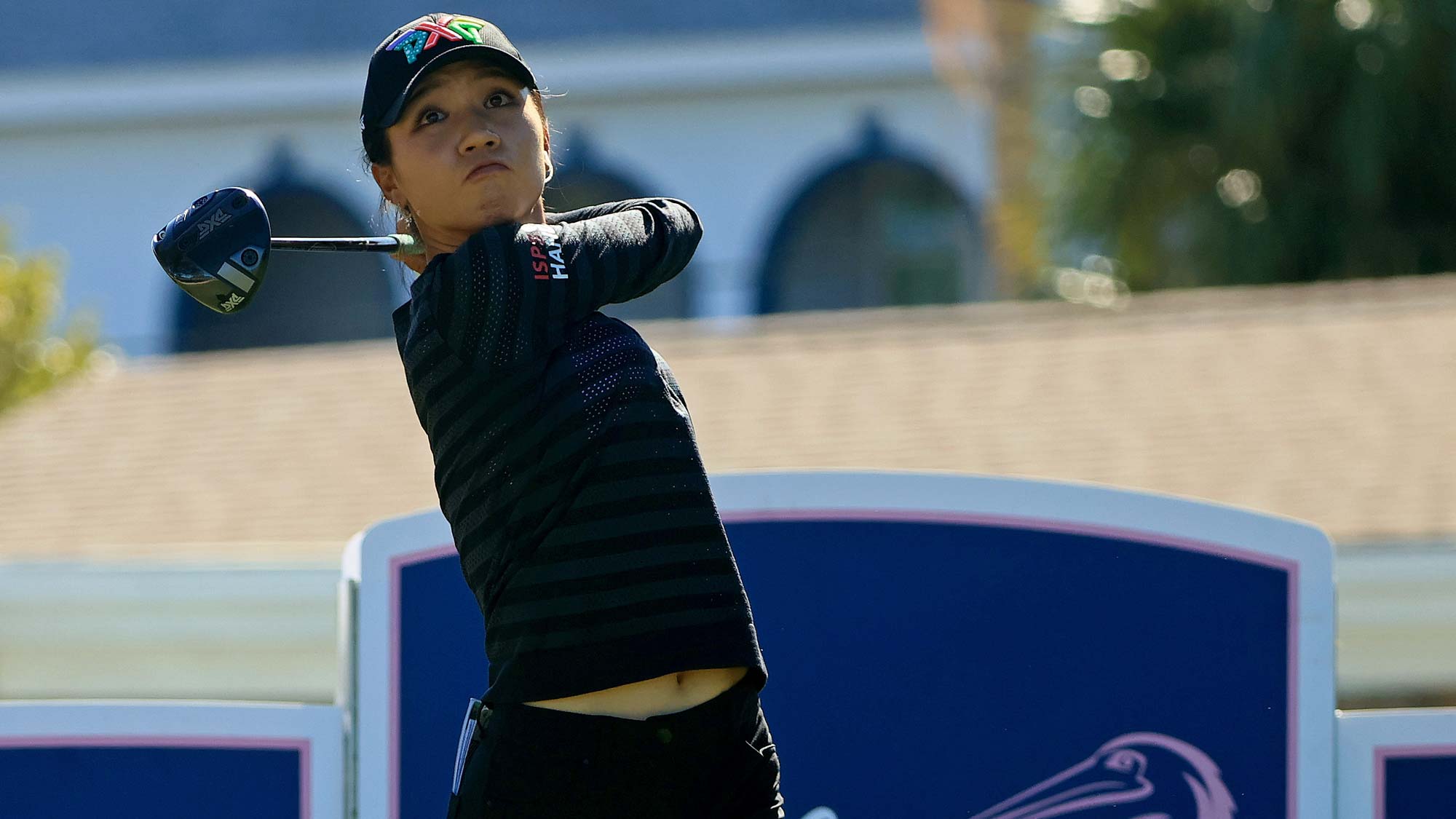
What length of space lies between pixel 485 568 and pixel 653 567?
0.20 m

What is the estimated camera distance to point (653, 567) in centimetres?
196

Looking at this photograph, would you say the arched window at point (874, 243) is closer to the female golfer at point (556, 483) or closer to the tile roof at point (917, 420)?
the tile roof at point (917, 420)

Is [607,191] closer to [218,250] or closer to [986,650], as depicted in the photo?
[986,650]

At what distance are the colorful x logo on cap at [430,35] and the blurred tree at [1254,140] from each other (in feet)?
27.9

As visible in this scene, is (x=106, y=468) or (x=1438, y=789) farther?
(x=106, y=468)

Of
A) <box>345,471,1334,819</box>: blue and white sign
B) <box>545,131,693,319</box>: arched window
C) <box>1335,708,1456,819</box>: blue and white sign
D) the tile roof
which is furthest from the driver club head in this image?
<box>545,131,693,319</box>: arched window

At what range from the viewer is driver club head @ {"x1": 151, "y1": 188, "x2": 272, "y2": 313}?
Answer: 2.09 m

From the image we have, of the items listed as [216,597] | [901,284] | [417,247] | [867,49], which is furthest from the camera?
[901,284]

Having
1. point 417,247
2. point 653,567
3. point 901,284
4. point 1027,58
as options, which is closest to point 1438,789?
point 653,567

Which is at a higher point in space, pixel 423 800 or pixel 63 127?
pixel 63 127

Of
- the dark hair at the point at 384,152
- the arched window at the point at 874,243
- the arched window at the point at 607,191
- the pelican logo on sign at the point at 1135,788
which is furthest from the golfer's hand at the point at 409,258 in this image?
the arched window at the point at 874,243

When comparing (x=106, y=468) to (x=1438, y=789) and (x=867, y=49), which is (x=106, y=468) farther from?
(x=867, y=49)

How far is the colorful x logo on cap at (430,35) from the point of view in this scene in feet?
6.66

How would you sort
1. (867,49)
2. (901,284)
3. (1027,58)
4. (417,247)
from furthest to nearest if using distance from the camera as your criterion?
1. (901,284)
2. (867,49)
3. (1027,58)
4. (417,247)
